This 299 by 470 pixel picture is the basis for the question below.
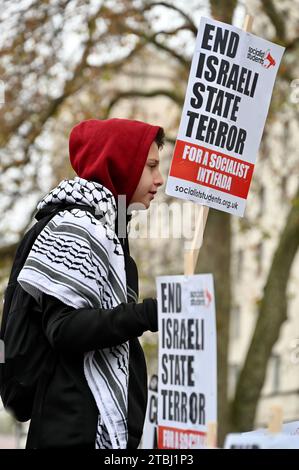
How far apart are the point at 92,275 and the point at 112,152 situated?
0.41m

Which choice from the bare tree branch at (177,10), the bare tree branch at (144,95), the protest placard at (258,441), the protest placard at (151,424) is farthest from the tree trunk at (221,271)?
the protest placard at (258,441)

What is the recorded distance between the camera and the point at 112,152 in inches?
146

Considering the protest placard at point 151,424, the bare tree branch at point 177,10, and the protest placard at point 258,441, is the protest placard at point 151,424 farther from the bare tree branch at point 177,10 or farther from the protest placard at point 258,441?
the bare tree branch at point 177,10

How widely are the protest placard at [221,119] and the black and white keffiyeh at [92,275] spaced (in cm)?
77

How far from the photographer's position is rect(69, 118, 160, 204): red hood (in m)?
3.72

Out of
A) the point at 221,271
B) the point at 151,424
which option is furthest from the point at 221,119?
the point at 221,271

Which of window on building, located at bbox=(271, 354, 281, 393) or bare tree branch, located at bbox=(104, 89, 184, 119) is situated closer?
bare tree branch, located at bbox=(104, 89, 184, 119)

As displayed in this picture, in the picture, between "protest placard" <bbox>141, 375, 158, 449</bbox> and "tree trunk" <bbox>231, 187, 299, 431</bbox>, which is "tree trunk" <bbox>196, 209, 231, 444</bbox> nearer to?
"tree trunk" <bbox>231, 187, 299, 431</bbox>

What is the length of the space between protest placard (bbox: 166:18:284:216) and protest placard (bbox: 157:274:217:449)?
1.18 ft

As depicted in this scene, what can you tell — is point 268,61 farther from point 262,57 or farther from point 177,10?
point 177,10

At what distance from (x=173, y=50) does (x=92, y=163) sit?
11.0 meters

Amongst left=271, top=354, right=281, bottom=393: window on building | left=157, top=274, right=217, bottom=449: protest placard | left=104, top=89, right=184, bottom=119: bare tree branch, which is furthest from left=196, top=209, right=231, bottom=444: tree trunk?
left=271, top=354, right=281, bottom=393: window on building

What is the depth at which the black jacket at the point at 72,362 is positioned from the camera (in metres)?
3.44
